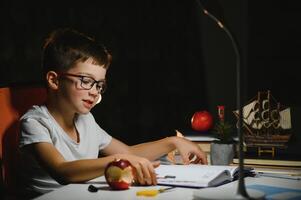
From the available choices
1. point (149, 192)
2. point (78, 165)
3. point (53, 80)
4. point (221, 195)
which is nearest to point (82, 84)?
point (53, 80)

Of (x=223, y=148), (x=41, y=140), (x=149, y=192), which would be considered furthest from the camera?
(x=223, y=148)

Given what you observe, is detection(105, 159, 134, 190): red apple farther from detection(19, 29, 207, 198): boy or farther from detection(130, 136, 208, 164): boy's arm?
detection(130, 136, 208, 164): boy's arm

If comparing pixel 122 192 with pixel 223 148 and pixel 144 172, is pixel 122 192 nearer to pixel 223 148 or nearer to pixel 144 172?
pixel 144 172

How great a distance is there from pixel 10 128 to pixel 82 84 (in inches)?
11.1

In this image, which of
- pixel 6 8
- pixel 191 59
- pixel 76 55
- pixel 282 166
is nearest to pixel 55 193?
pixel 76 55

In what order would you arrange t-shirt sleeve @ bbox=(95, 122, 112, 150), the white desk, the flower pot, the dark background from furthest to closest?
the dark background < t-shirt sleeve @ bbox=(95, 122, 112, 150) < the flower pot < the white desk

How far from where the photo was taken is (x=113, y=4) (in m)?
2.38

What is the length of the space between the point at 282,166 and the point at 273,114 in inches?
11.0

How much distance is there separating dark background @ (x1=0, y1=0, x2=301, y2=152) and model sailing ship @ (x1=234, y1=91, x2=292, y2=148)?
34cm

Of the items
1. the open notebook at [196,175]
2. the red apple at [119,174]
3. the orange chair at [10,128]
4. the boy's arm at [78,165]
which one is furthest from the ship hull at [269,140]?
the orange chair at [10,128]

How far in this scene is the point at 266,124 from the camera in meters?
1.94

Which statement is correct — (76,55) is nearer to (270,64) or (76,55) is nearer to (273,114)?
(273,114)

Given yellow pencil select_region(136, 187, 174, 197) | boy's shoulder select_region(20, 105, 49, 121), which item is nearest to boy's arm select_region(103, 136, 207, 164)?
boy's shoulder select_region(20, 105, 49, 121)

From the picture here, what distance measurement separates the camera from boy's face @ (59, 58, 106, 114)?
178 centimetres
